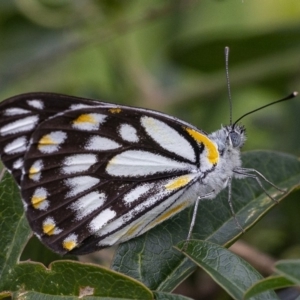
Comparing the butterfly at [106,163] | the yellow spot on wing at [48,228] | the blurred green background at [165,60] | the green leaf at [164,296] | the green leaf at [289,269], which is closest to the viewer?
the green leaf at [289,269]

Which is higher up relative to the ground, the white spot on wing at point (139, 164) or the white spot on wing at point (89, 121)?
the white spot on wing at point (89, 121)

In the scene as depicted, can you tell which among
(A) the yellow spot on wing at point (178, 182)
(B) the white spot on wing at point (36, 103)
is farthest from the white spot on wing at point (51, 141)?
(A) the yellow spot on wing at point (178, 182)

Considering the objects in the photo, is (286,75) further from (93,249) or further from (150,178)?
(93,249)

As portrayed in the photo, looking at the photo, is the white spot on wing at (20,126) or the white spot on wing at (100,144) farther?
the white spot on wing at (100,144)

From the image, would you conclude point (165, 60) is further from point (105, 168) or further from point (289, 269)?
point (289, 269)

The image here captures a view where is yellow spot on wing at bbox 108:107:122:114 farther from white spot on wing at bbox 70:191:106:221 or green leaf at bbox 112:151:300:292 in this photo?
green leaf at bbox 112:151:300:292

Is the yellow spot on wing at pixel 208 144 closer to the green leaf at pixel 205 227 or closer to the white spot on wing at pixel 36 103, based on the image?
the green leaf at pixel 205 227
